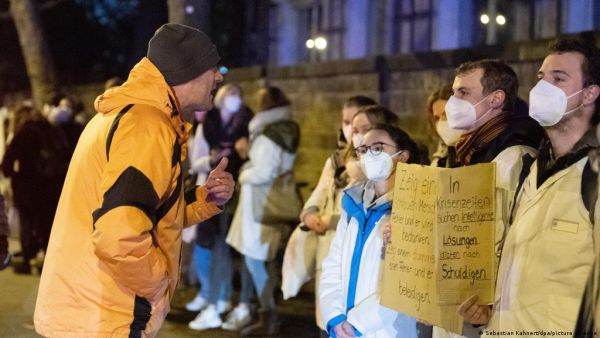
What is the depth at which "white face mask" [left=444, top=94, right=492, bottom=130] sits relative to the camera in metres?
4.30

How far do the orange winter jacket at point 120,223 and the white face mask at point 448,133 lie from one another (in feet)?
5.15

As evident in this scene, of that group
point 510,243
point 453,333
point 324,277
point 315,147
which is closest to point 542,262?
point 510,243

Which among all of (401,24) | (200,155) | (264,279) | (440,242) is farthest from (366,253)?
(401,24)

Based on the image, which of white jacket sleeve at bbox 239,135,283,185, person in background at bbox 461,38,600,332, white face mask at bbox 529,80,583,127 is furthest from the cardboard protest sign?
white jacket sleeve at bbox 239,135,283,185

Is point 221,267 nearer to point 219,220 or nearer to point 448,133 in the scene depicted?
point 219,220

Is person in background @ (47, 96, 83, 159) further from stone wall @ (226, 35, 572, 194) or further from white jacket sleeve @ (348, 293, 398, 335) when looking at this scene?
white jacket sleeve @ (348, 293, 398, 335)

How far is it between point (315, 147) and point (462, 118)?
6.92 meters

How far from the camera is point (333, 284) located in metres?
4.64

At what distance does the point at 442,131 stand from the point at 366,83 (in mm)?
5417

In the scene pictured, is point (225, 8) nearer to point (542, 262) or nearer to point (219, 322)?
point (219, 322)

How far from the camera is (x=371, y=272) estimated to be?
444 cm

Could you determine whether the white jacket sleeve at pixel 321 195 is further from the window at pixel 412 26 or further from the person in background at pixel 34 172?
the window at pixel 412 26

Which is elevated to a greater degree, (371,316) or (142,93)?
(142,93)

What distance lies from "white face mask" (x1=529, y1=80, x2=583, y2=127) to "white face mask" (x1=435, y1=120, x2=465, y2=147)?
75 centimetres
